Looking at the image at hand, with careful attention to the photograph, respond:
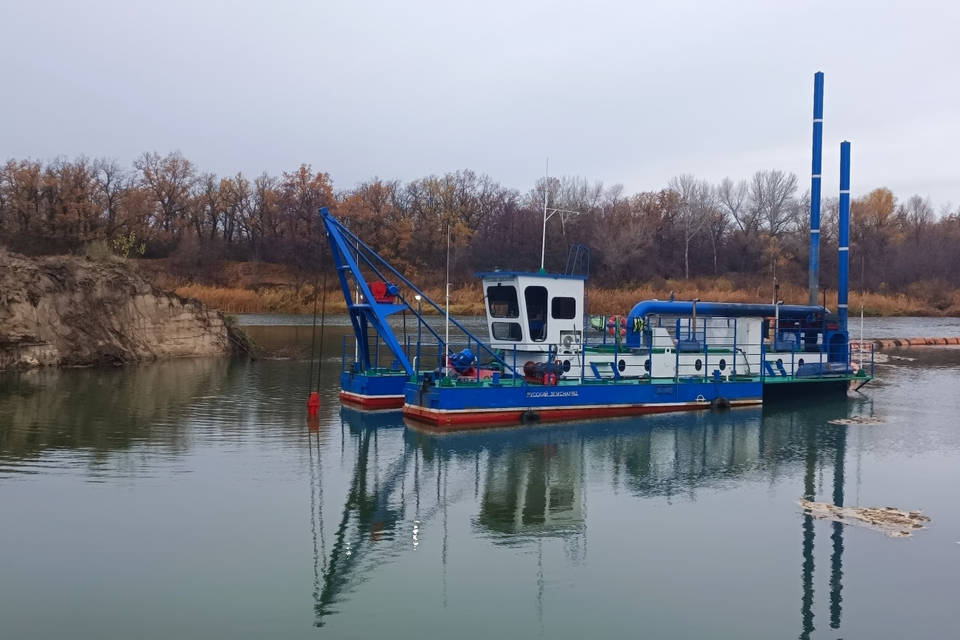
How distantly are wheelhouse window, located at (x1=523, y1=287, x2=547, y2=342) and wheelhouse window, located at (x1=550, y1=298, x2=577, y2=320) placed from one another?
0.25 metres

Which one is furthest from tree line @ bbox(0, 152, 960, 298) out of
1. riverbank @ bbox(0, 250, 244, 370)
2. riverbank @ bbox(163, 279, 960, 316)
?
riverbank @ bbox(0, 250, 244, 370)

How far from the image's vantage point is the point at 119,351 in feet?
122

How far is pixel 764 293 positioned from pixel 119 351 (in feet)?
204

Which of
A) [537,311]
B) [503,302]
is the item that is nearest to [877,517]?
[537,311]

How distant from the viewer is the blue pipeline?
27156 mm

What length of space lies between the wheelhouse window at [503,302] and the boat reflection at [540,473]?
3.69m

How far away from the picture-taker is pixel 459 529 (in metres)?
14.6

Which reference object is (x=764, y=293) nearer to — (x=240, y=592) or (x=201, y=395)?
(x=201, y=395)

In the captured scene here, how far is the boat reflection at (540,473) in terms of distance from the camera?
535 inches

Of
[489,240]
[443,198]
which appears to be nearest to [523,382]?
[489,240]

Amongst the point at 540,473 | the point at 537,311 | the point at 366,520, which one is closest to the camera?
the point at 366,520

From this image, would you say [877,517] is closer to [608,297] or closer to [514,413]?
[514,413]

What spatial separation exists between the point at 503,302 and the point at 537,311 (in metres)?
1.05

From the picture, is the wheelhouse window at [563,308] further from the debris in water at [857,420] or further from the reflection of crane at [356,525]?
the debris in water at [857,420]
